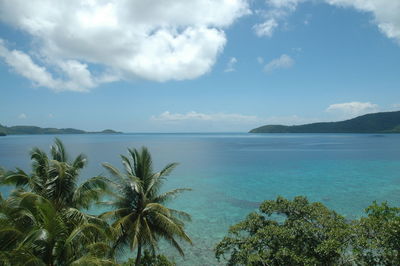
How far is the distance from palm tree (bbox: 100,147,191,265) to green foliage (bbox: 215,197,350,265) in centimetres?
293

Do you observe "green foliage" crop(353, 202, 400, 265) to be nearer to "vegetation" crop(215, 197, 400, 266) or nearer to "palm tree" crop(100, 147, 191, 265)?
"vegetation" crop(215, 197, 400, 266)

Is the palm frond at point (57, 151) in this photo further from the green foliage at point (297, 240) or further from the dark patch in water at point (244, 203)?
the dark patch in water at point (244, 203)

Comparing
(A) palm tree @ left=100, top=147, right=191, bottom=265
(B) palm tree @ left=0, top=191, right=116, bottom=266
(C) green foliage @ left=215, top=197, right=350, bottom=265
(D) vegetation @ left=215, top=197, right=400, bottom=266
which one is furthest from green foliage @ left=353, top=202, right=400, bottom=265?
(B) palm tree @ left=0, top=191, right=116, bottom=266

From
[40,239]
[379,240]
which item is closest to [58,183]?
[40,239]

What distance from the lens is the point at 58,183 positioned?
1127 centimetres

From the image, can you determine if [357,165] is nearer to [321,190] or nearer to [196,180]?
[321,190]

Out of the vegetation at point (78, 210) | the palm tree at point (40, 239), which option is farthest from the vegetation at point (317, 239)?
the palm tree at point (40, 239)

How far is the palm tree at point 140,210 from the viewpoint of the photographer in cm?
1164

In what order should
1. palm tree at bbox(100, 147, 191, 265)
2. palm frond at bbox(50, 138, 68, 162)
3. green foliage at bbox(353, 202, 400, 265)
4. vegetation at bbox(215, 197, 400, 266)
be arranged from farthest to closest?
palm frond at bbox(50, 138, 68, 162)
palm tree at bbox(100, 147, 191, 265)
vegetation at bbox(215, 197, 400, 266)
green foliage at bbox(353, 202, 400, 265)

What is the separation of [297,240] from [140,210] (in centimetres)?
753

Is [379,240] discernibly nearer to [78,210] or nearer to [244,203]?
[78,210]

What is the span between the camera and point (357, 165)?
2168 inches

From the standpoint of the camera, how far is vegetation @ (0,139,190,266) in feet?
24.6

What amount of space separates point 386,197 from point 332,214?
25747 millimetres
